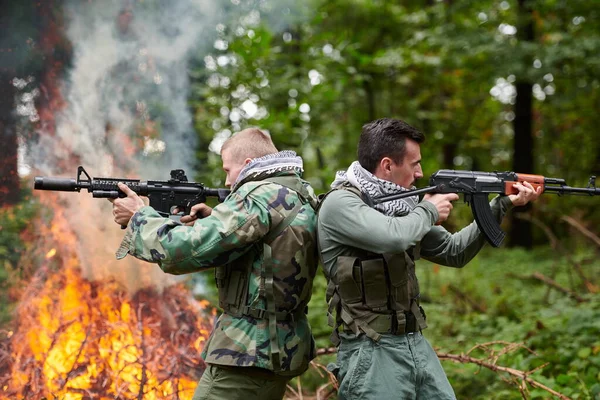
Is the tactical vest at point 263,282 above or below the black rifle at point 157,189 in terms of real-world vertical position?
below

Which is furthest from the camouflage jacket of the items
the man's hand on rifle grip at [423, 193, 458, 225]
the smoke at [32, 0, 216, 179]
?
the smoke at [32, 0, 216, 179]

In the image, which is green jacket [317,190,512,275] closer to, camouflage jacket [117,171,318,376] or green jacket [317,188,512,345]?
green jacket [317,188,512,345]

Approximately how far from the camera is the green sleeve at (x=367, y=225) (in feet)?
8.44

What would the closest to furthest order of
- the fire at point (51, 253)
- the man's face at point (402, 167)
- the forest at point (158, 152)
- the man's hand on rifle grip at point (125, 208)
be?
the man's face at point (402, 167)
the man's hand on rifle grip at point (125, 208)
the forest at point (158, 152)
the fire at point (51, 253)

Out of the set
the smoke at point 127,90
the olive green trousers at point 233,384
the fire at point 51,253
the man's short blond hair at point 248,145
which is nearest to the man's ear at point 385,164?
the man's short blond hair at point 248,145

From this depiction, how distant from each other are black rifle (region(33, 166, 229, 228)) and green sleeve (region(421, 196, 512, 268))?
1.22m

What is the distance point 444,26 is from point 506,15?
2.10 meters

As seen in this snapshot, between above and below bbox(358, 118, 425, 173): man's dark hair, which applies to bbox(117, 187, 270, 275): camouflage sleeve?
below

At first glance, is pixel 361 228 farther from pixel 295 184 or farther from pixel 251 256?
pixel 251 256

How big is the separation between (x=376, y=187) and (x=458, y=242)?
0.68 m

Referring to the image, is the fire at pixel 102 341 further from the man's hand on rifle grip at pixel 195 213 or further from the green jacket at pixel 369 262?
the green jacket at pixel 369 262

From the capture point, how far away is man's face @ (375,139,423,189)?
2807 millimetres

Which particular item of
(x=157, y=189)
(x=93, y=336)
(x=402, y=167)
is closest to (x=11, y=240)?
(x=93, y=336)

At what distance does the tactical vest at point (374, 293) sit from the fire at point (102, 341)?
6.19 feet
